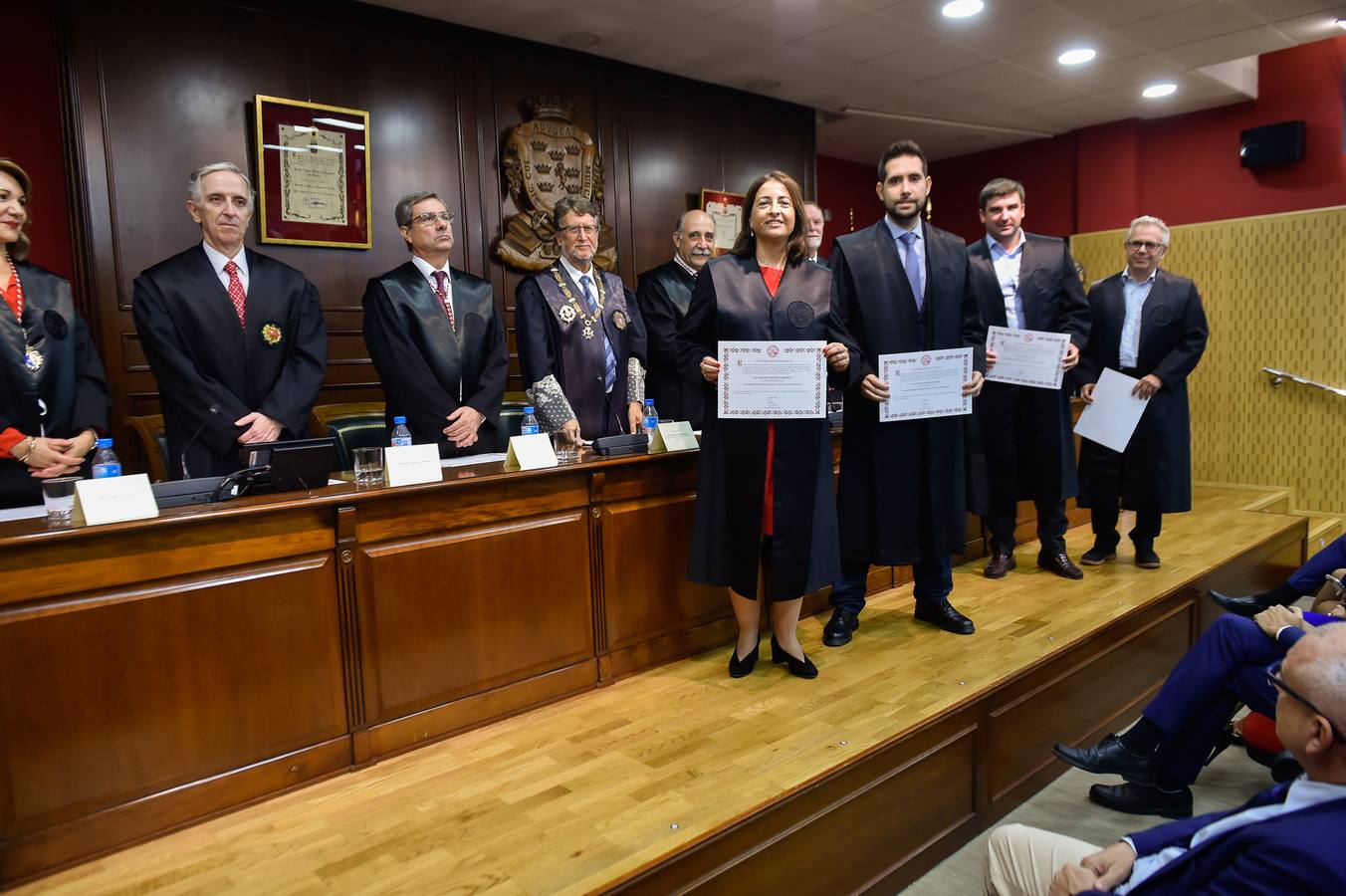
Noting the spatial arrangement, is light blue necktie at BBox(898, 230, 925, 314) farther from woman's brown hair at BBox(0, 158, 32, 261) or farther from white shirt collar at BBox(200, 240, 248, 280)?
woman's brown hair at BBox(0, 158, 32, 261)

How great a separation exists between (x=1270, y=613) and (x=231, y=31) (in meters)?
4.47

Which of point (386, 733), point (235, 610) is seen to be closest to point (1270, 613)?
point (386, 733)

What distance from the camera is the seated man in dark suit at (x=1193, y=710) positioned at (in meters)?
2.11

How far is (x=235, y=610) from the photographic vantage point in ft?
6.35

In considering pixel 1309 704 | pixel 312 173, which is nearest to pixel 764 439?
pixel 1309 704

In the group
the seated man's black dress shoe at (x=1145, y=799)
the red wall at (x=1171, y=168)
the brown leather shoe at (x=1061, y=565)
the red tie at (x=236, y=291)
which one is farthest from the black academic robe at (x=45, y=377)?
the red wall at (x=1171, y=168)

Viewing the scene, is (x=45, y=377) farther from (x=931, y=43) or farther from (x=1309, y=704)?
(x=931, y=43)

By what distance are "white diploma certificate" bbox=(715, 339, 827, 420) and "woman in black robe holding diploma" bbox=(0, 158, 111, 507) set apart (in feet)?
5.58

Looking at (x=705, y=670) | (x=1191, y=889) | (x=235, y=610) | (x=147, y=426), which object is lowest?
(x=705, y=670)

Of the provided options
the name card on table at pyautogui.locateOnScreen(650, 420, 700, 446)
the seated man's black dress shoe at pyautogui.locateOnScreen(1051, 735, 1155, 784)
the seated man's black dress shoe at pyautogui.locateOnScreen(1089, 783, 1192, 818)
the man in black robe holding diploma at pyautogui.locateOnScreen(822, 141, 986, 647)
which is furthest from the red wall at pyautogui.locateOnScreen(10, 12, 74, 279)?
the seated man's black dress shoe at pyautogui.locateOnScreen(1089, 783, 1192, 818)

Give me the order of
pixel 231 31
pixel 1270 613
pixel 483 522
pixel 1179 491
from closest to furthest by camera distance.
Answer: pixel 1270 613 → pixel 483 522 → pixel 1179 491 → pixel 231 31

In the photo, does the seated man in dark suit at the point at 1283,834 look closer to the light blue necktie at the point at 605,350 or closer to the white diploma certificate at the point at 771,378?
the white diploma certificate at the point at 771,378

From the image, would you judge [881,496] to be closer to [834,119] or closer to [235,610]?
[235,610]

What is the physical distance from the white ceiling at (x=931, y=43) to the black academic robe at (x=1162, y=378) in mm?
1921
